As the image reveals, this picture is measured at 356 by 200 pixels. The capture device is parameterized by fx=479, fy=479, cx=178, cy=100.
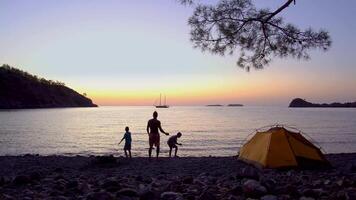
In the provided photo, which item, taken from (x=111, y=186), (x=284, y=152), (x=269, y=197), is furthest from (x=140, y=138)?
(x=269, y=197)

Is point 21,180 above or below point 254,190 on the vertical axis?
A: below

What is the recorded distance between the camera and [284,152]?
16.2 m

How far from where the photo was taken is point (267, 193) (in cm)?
913

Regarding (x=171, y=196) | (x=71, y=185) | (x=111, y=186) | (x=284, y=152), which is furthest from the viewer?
(x=284, y=152)

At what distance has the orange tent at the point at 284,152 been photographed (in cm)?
1600

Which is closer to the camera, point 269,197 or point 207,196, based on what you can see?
point 269,197

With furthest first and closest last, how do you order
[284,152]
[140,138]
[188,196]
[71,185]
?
[140,138] → [284,152] → [71,185] → [188,196]

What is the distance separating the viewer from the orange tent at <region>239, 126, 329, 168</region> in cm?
1600

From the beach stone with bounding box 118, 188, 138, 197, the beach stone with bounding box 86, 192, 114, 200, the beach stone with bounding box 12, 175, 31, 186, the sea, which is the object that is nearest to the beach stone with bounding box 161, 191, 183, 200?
the beach stone with bounding box 118, 188, 138, 197

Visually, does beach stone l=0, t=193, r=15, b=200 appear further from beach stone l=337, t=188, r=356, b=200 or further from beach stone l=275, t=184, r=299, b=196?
beach stone l=337, t=188, r=356, b=200

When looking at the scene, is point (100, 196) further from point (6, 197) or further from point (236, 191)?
point (236, 191)

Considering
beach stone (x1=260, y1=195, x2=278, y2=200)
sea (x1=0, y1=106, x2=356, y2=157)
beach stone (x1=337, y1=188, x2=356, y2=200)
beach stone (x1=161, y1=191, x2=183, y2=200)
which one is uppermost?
beach stone (x1=337, y1=188, x2=356, y2=200)

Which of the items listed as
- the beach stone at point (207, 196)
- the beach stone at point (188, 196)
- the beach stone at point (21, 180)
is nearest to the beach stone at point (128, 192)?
the beach stone at point (188, 196)

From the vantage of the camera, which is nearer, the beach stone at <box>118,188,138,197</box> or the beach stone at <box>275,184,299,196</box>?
the beach stone at <box>118,188,138,197</box>
